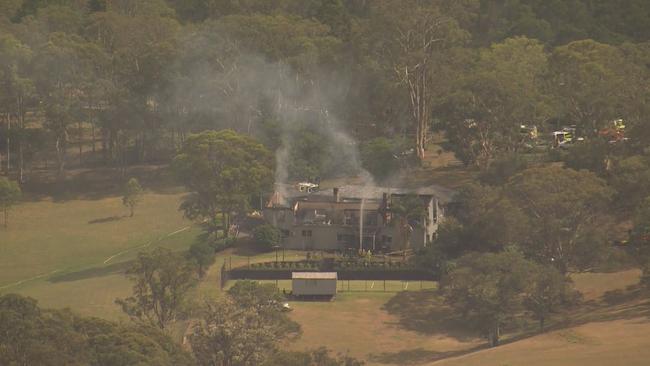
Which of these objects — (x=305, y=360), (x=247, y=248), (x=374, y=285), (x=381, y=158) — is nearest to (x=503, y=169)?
(x=381, y=158)

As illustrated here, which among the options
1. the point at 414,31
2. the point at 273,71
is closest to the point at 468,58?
the point at 414,31

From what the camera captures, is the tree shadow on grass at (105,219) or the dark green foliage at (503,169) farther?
the tree shadow on grass at (105,219)

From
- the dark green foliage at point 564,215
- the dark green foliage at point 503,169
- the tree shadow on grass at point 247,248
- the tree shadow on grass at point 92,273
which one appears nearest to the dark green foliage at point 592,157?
the dark green foliage at point 503,169

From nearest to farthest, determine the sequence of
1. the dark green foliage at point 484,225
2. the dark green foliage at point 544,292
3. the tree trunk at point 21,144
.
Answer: the dark green foliage at point 544,292
the dark green foliage at point 484,225
the tree trunk at point 21,144

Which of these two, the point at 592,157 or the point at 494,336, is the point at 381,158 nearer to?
the point at 592,157

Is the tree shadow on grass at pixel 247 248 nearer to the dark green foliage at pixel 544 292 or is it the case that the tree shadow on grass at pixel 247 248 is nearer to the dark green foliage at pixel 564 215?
the dark green foliage at pixel 564 215

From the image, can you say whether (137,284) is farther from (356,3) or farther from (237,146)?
(356,3)

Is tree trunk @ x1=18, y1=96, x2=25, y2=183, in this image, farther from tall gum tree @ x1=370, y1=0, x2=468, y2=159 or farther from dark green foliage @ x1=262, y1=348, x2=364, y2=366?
dark green foliage @ x1=262, y1=348, x2=364, y2=366
